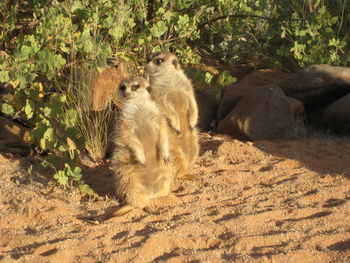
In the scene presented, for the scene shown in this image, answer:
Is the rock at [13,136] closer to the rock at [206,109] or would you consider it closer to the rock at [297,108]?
the rock at [206,109]

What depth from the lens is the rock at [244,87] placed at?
5.92 m

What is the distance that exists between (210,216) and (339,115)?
251 centimetres

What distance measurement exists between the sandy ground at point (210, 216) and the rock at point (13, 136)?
0.33 metres

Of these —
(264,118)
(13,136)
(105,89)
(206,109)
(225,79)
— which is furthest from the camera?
(206,109)

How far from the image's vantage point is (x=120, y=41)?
215 inches

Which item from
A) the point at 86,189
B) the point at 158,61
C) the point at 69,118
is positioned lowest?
the point at 86,189

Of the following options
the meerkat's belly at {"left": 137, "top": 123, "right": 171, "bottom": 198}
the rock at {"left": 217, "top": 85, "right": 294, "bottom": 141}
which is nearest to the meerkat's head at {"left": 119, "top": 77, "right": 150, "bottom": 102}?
the meerkat's belly at {"left": 137, "top": 123, "right": 171, "bottom": 198}

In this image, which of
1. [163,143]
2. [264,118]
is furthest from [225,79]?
[163,143]

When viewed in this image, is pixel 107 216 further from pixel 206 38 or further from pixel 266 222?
pixel 206 38

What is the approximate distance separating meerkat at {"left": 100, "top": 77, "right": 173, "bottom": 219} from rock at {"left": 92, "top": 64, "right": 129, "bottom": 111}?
0.96 m

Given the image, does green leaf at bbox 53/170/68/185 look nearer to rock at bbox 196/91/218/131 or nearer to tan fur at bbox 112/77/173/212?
tan fur at bbox 112/77/173/212

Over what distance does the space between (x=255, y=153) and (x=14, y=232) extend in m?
2.36

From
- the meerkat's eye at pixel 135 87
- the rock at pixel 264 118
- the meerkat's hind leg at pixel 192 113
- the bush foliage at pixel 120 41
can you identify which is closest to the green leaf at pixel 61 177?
the bush foliage at pixel 120 41

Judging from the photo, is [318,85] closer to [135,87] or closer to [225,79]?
[225,79]
